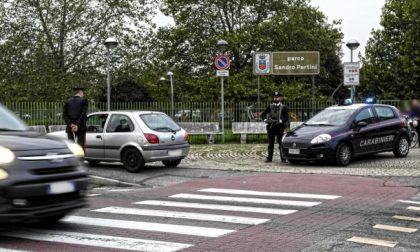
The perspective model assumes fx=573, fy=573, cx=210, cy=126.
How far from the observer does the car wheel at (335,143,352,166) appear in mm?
13992

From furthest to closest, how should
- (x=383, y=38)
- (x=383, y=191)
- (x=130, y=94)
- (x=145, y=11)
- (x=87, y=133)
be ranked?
1. (x=130, y=94)
2. (x=383, y=38)
3. (x=145, y=11)
4. (x=87, y=133)
5. (x=383, y=191)

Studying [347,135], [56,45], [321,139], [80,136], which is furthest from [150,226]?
[56,45]

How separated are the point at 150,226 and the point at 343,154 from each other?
807 cm

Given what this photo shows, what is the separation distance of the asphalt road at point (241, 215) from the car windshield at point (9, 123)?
1.22m

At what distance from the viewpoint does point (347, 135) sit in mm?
14242

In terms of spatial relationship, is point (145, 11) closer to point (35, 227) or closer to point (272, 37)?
point (272, 37)

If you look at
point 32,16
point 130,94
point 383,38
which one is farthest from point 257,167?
point 130,94

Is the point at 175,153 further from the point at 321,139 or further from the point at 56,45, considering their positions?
the point at 56,45

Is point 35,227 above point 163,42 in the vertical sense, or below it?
below

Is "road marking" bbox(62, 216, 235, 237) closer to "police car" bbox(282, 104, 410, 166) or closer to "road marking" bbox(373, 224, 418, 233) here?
"road marking" bbox(373, 224, 418, 233)

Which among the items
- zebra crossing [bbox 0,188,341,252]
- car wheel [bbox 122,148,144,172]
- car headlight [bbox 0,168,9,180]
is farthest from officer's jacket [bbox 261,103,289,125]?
car headlight [bbox 0,168,9,180]

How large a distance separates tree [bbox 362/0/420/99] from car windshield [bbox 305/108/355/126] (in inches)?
1229

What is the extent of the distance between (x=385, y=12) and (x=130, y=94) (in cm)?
2533

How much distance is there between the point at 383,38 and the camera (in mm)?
46375
